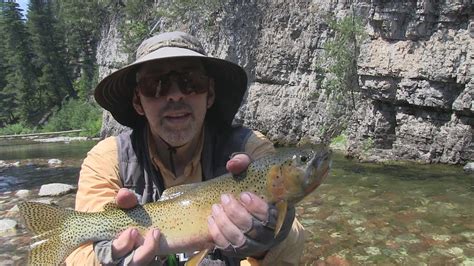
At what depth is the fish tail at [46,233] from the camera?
2844 mm

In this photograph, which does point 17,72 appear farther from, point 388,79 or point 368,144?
point 388,79

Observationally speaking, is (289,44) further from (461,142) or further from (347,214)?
(347,214)

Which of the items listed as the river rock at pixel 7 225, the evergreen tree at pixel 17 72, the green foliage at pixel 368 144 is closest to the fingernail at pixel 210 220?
the river rock at pixel 7 225

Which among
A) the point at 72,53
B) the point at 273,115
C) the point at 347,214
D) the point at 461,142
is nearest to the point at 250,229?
the point at 347,214

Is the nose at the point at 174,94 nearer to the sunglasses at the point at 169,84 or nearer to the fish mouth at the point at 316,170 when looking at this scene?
the sunglasses at the point at 169,84

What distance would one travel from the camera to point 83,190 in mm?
3303

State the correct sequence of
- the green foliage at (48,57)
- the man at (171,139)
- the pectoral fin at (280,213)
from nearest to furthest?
1. the pectoral fin at (280,213)
2. the man at (171,139)
3. the green foliage at (48,57)

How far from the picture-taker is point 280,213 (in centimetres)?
260

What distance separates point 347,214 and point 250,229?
7804mm

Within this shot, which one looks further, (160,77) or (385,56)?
(385,56)

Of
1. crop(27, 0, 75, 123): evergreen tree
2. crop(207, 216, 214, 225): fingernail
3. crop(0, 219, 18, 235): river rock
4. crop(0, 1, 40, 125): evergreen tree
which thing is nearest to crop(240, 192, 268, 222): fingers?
crop(207, 216, 214, 225): fingernail

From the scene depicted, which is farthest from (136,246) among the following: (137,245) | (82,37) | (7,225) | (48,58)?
(48,58)

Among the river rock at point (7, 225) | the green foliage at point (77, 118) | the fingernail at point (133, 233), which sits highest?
the fingernail at point (133, 233)

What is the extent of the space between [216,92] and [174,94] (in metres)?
0.66
